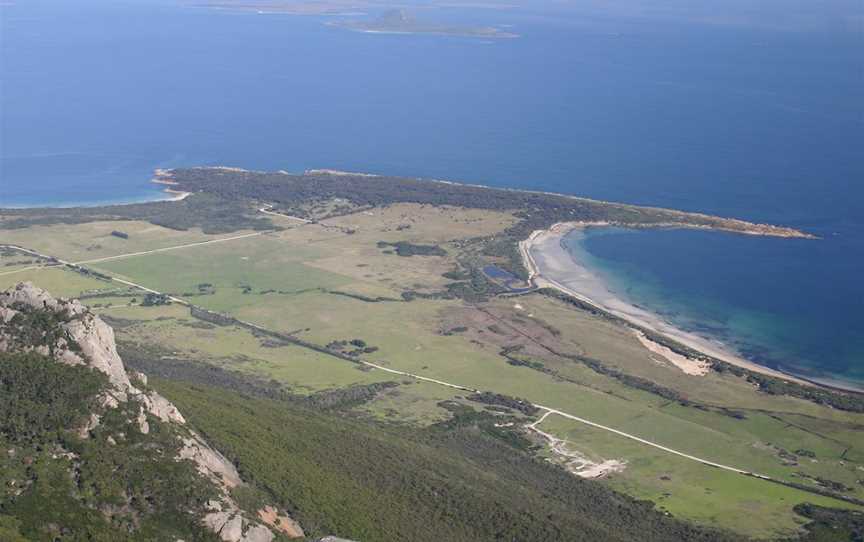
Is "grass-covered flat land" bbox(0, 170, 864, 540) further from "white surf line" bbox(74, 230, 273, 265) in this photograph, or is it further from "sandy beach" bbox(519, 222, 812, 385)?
"sandy beach" bbox(519, 222, 812, 385)

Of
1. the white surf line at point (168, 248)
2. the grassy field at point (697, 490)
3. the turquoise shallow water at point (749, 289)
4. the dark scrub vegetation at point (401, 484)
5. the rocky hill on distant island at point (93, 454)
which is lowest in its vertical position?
the turquoise shallow water at point (749, 289)

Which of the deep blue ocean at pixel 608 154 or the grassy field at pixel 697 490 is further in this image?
the deep blue ocean at pixel 608 154

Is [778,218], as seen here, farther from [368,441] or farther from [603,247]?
[368,441]

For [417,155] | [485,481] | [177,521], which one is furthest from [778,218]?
[177,521]

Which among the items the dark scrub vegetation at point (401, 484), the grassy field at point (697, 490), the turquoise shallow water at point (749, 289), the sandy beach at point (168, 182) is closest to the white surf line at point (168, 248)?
the sandy beach at point (168, 182)

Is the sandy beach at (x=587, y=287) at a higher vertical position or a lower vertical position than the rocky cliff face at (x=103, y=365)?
lower

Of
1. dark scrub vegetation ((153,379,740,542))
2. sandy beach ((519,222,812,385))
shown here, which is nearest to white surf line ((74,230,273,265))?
sandy beach ((519,222,812,385))

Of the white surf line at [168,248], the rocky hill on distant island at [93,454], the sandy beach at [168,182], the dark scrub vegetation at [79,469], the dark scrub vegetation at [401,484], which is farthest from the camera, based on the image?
the sandy beach at [168,182]

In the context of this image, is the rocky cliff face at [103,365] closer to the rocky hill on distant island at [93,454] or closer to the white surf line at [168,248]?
the rocky hill on distant island at [93,454]
